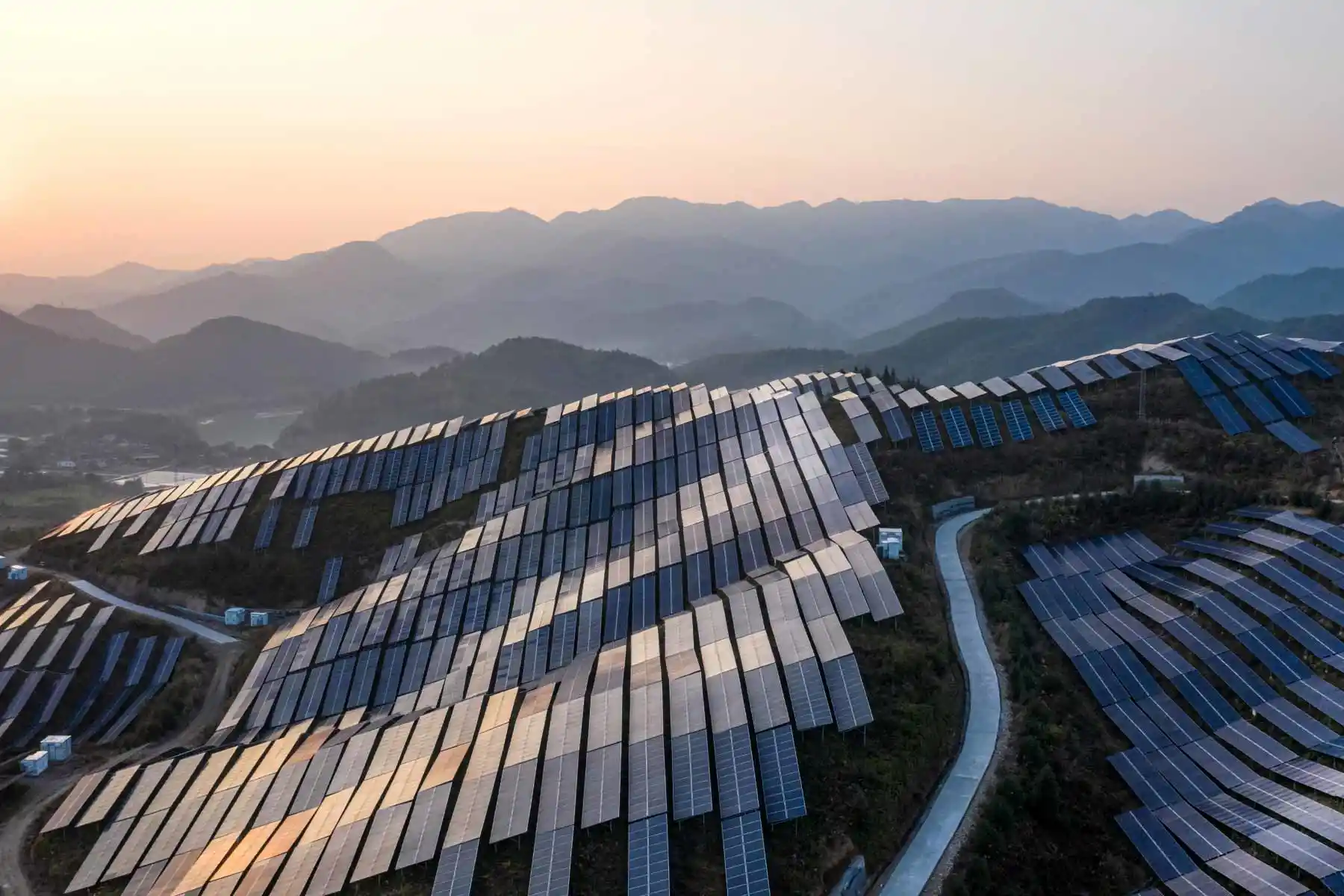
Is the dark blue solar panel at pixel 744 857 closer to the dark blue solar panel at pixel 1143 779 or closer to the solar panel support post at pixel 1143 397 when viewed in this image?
the dark blue solar panel at pixel 1143 779

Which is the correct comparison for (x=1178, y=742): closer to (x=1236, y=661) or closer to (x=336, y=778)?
(x=1236, y=661)

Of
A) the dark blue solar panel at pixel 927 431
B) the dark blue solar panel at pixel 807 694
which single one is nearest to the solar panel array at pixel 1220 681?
the dark blue solar panel at pixel 807 694

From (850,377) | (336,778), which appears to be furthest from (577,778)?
(850,377)

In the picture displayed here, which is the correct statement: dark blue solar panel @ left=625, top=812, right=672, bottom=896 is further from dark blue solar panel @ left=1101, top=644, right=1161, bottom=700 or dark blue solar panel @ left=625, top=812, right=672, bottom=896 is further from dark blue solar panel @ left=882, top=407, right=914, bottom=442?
dark blue solar panel @ left=882, top=407, right=914, bottom=442

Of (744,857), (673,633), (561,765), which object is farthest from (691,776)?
(673,633)

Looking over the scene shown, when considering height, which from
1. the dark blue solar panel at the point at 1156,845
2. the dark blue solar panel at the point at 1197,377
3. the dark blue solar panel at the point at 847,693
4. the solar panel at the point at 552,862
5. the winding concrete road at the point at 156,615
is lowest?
the winding concrete road at the point at 156,615

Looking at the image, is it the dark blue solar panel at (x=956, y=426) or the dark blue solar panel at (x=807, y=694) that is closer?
the dark blue solar panel at (x=807, y=694)

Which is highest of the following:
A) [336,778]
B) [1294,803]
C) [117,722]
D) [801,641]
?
[801,641]
